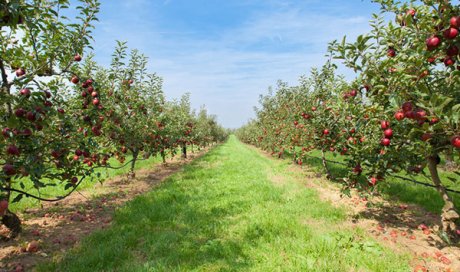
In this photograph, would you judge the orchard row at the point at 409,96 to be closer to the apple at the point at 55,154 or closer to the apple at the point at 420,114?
the apple at the point at 420,114

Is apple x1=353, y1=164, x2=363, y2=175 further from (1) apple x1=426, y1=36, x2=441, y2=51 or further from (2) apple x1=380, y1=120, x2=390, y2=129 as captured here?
(1) apple x1=426, y1=36, x2=441, y2=51

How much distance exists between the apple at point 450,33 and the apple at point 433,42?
89 mm

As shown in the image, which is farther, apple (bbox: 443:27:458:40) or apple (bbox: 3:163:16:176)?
apple (bbox: 3:163:16:176)

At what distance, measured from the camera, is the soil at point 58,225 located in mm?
4363

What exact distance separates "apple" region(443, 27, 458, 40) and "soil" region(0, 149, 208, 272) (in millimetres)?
6144

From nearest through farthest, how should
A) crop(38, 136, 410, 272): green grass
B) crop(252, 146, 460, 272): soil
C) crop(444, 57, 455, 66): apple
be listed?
crop(444, 57, 455, 66): apple, crop(38, 136, 410, 272): green grass, crop(252, 146, 460, 272): soil

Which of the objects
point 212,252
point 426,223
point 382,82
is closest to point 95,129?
point 212,252

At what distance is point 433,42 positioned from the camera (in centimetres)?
313

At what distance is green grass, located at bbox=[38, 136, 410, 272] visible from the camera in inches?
155

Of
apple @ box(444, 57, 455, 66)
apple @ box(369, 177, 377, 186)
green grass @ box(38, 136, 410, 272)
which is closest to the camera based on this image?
apple @ box(444, 57, 455, 66)

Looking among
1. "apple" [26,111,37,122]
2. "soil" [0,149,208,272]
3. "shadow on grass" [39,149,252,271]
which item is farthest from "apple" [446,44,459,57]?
"soil" [0,149,208,272]

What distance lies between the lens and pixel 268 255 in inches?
165

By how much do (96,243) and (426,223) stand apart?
6459mm

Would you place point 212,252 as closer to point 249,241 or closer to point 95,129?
point 249,241
